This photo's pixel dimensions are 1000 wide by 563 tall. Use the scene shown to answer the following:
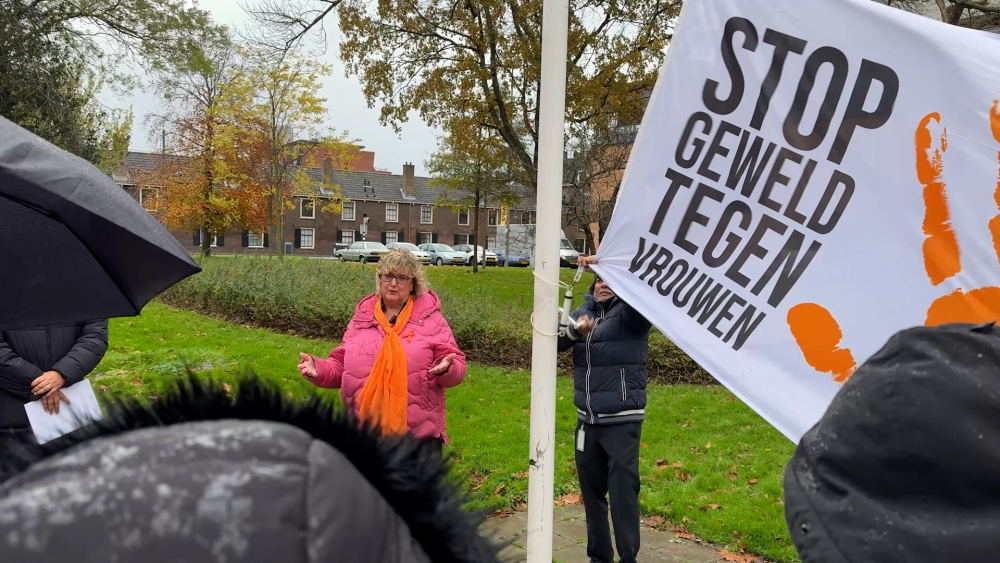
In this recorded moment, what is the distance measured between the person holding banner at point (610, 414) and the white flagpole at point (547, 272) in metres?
0.92

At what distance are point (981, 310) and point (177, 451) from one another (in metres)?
2.31

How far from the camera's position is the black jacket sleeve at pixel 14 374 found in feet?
11.8

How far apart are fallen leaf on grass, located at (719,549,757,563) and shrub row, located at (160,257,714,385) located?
5.37 meters

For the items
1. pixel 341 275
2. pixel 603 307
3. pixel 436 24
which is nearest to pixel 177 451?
pixel 603 307

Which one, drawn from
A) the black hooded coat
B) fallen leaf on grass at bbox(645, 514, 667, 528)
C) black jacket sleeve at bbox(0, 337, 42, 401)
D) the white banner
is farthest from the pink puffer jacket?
the black hooded coat

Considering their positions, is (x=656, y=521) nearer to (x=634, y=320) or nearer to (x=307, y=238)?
(x=634, y=320)

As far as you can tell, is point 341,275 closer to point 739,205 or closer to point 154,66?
point 154,66

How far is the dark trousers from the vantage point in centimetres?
397

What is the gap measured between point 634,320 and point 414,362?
4.07ft

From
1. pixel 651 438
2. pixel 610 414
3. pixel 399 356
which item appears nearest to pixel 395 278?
pixel 399 356

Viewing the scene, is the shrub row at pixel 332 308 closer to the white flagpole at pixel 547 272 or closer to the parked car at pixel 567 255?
the white flagpole at pixel 547 272

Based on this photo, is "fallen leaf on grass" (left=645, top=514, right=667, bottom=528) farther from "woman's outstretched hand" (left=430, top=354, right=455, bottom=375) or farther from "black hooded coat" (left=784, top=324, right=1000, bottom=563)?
"black hooded coat" (left=784, top=324, right=1000, bottom=563)

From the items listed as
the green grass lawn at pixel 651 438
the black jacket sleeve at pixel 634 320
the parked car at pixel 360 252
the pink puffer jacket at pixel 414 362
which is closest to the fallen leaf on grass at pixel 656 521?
the green grass lawn at pixel 651 438

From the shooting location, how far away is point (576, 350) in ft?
14.0
